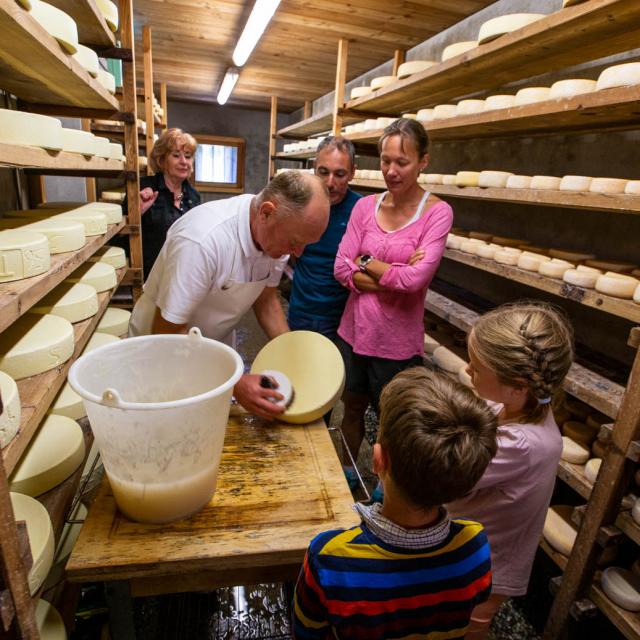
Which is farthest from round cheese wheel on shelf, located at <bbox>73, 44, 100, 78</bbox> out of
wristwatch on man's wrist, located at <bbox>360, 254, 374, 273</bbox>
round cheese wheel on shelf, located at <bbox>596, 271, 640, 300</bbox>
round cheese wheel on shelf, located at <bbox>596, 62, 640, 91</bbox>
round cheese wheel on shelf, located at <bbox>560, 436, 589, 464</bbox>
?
round cheese wheel on shelf, located at <bbox>560, 436, 589, 464</bbox>

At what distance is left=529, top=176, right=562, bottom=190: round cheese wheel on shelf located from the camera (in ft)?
6.32

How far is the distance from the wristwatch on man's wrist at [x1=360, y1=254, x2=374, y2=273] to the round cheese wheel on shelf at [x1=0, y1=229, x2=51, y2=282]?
126 cm

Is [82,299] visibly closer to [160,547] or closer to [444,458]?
[160,547]

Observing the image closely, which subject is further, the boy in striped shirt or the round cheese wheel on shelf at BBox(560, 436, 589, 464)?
the round cheese wheel on shelf at BBox(560, 436, 589, 464)

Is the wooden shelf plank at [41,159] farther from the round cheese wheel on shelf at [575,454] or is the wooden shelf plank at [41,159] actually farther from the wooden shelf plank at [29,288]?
the round cheese wheel on shelf at [575,454]

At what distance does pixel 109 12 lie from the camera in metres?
2.60

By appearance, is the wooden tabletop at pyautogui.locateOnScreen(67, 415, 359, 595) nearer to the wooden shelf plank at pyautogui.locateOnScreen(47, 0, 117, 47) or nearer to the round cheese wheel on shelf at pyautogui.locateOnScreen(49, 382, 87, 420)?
the round cheese wheel on shelf at pyautogui.locateOnScreen(49, 382, 87, 420)

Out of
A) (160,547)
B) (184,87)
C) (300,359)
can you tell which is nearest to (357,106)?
(300,359)

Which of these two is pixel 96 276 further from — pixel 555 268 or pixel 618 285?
pixel 618 285

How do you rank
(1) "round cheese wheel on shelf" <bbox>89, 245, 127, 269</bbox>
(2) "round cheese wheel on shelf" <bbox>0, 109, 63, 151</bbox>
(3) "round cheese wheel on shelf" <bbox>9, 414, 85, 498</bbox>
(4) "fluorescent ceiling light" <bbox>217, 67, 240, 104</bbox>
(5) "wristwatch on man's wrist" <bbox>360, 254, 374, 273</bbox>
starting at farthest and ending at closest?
(4) "fluorescent ceiling light" <bbox>217, 67, 240, 104</bbox> → (1) "round cheese wheel on shelf" <bbox>89, 245, 127, 269</bbox> → (5) "wristwatch on man's wrist" <bbox>360, 254, 374, 273</bbox> → (2) "round cheese wheel on shelf" <bbox>0, 109, 63, 151</bbox> → (3) "round cheese wheel on shelf" <bbox>9, 414, 85, 498</bbox>

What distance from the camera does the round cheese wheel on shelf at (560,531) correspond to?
1676mm

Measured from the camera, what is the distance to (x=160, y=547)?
33.5 inches

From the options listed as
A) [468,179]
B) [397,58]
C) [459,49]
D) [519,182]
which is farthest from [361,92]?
[519,182]

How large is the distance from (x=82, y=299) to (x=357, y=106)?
286 cm
